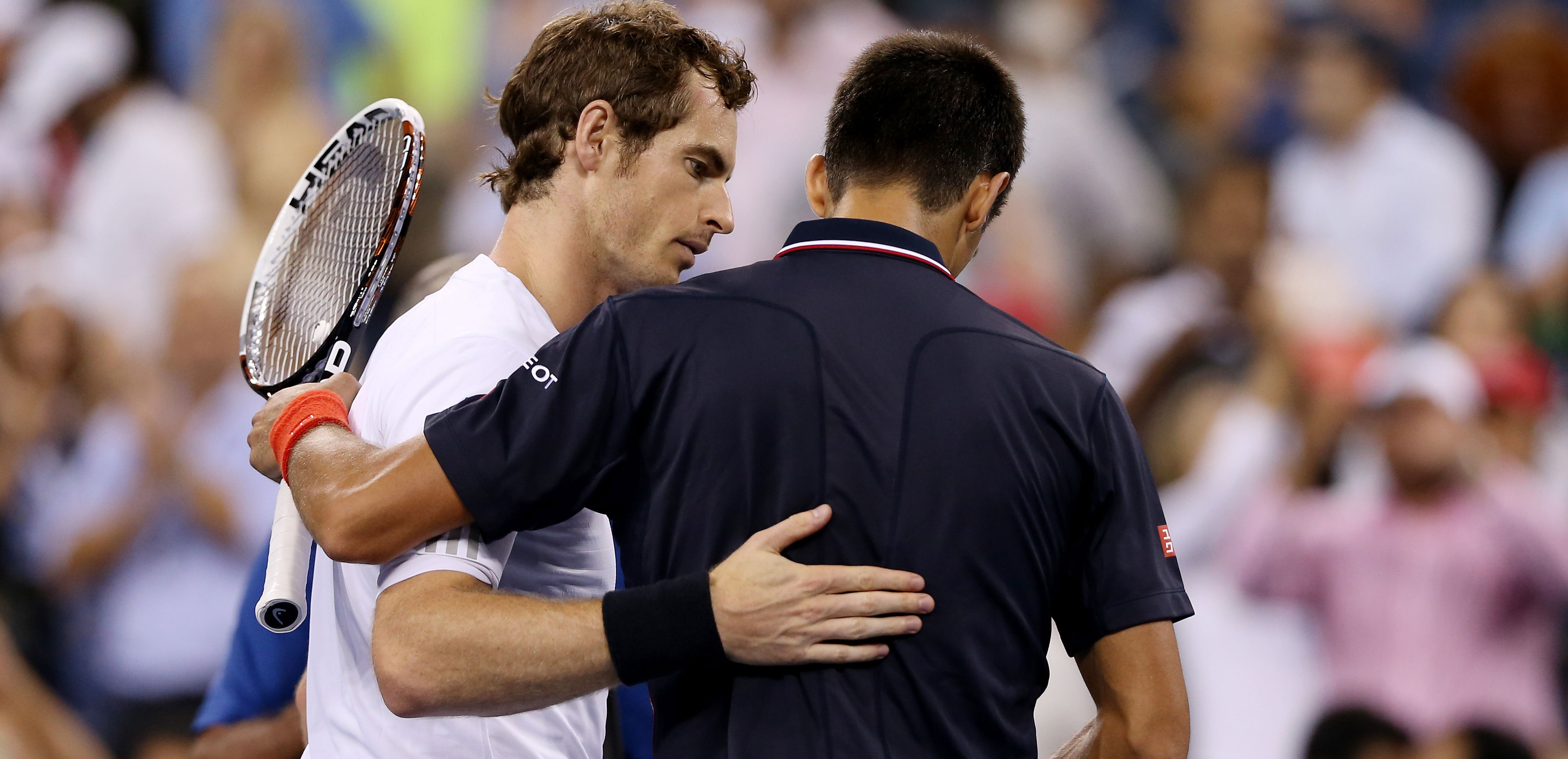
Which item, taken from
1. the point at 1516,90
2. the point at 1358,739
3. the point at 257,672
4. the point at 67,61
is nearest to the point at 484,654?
the point at 257,672

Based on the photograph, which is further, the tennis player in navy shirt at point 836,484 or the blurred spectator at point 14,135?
the blurred spectator at point 14,135

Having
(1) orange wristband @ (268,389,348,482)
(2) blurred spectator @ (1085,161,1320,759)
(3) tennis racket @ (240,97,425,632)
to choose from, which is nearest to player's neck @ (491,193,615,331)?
(3) tennis racket @ (240,97,425,632)

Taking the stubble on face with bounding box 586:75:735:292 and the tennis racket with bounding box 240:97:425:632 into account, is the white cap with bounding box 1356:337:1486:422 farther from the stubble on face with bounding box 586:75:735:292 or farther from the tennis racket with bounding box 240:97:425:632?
the tennis racket with bounding box 240:97:425:632

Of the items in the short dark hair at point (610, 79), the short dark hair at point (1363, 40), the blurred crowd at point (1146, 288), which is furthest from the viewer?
the short dark hair at point (1363, 40)

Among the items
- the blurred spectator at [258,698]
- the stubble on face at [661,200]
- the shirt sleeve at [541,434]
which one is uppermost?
the stubble on face at [661,200]

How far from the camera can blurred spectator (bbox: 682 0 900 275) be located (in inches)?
288

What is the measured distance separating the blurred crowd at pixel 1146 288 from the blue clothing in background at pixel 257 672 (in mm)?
3503

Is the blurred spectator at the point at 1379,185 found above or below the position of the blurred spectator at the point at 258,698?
above

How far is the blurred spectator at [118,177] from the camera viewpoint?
764 cm

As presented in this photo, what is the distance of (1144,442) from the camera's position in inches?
280

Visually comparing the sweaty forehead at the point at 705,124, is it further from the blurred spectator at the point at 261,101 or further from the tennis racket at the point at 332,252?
the blurred spectator at the point at 261,101

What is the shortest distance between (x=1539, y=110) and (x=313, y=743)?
7.07m

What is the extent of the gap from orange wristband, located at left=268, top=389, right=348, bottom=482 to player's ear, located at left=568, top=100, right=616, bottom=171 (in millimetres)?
575

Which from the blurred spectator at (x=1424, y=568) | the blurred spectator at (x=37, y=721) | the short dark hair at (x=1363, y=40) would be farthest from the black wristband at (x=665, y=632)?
the short dark hair at (x=1363, y=40)
